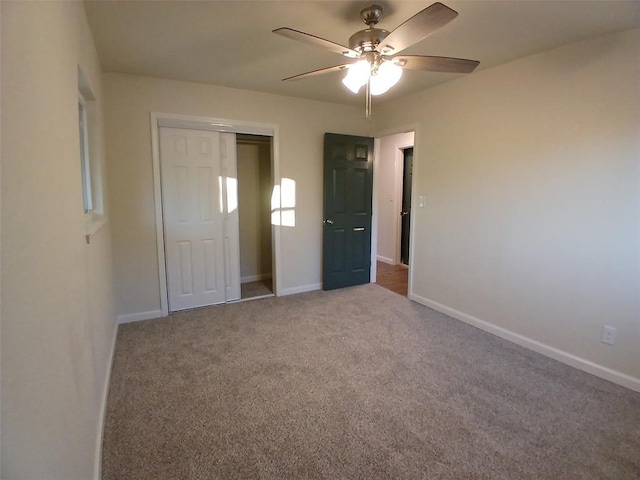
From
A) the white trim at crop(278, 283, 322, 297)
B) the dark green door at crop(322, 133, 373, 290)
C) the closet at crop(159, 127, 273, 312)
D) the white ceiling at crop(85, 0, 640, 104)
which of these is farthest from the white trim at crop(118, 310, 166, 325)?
the white ceiling at crop(85, 0, 640, 104)

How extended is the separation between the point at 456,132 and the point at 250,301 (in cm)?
296

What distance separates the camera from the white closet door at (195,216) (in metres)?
3.47

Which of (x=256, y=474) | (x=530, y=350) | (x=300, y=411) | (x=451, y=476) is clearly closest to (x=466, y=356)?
(x=530, y=350)

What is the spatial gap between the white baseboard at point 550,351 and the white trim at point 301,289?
1.51 m

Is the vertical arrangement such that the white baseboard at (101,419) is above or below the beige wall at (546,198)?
below

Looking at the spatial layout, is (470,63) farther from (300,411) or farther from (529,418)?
(300,411)

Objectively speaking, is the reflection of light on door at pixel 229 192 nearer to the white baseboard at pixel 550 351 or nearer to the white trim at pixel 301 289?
the white trim at pixel 301 289

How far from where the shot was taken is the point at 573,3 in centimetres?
193

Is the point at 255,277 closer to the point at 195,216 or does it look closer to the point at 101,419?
the point at 195,216

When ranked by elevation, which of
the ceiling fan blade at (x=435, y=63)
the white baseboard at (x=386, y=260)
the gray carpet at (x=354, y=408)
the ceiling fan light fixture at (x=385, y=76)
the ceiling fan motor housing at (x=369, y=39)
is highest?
the ceiling fan motor housing at (x=369, y=39)

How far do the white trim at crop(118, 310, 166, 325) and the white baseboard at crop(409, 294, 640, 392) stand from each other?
9.94ft

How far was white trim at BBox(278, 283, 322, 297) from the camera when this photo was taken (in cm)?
423

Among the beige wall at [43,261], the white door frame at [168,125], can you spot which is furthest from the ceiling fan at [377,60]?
the white door frame at [168,125]

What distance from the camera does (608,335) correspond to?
7.92 ft
